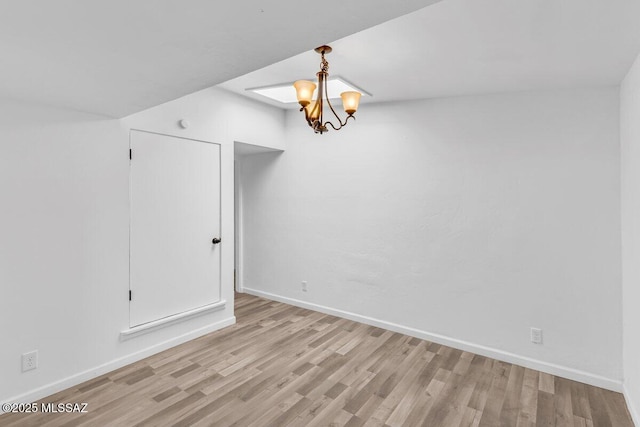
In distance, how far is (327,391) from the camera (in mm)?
2533

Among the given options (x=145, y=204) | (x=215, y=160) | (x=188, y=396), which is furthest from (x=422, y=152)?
(x=188, y=396)

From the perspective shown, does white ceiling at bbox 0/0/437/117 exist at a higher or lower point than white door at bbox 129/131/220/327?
higher

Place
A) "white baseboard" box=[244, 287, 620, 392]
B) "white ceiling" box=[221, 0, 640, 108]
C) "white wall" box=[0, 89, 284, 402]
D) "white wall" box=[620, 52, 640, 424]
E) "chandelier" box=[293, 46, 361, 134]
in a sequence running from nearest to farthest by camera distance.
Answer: "white ceiling" box=[221, 0, 640, 108] < "white wall" box=[620, 52, 640, 424] < "white wall" box=[0, 89, 284, 402] < "chandelier" box=[293, 46, 361, 134] < "white baseboard" box=[244, 287, 620, 392]

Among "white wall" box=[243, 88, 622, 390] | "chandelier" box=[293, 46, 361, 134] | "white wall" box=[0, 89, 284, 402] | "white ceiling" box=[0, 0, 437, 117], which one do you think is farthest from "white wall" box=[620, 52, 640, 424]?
"white wall" box=[0, 89, 284, 402]

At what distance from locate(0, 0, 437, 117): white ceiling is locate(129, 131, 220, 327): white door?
1192 mm

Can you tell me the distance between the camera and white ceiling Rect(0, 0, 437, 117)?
3.49ft

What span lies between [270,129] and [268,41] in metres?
3.00

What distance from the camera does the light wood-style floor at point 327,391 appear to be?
2215 mm

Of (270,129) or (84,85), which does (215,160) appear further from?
(84,85)

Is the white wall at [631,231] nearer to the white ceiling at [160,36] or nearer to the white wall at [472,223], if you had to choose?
the white wall at [472,223]

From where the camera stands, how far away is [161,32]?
1.24 meters

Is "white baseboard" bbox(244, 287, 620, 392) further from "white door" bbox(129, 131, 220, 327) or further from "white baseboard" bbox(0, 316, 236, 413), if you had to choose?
"white door" bbox(129, 131, 220, 327)

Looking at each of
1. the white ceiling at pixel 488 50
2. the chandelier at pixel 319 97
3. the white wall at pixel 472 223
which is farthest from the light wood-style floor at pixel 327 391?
the white ceiling at pixel 488 50

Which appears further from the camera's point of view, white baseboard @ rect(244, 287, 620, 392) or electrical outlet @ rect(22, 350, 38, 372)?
white baseboard @ rect(244, 287, 620, 392)
